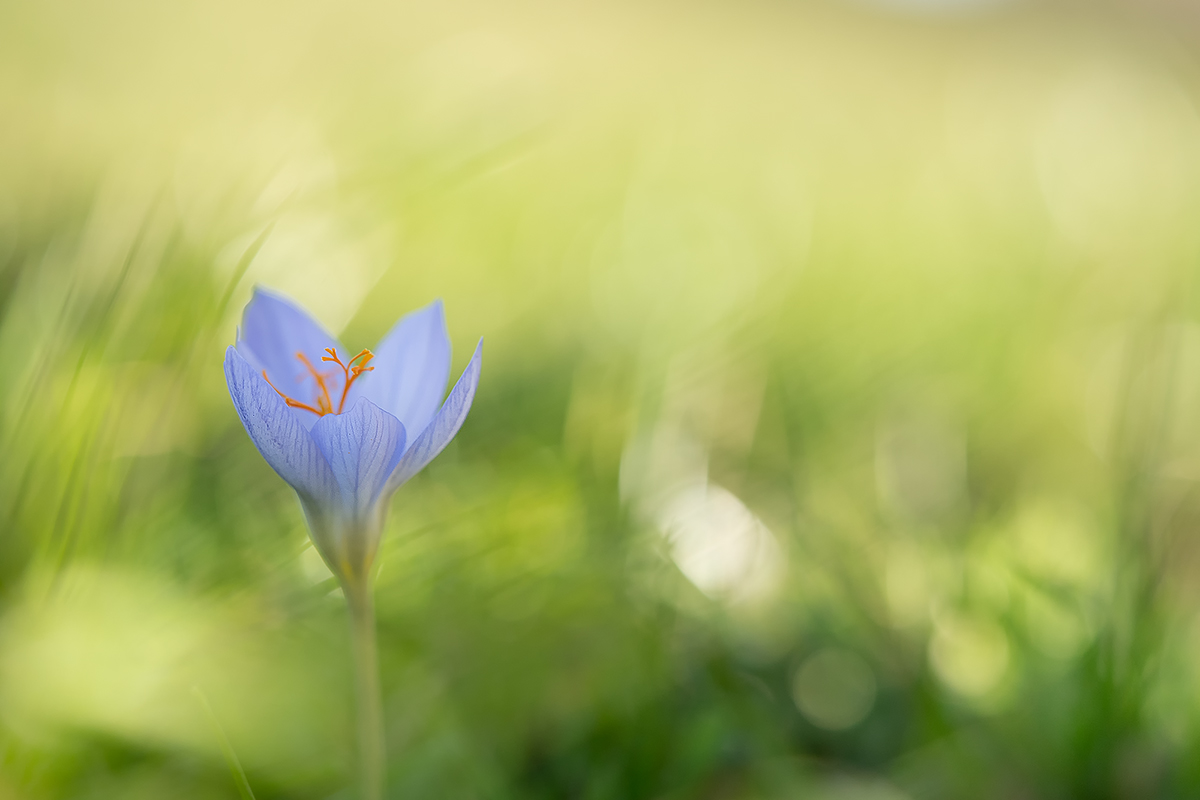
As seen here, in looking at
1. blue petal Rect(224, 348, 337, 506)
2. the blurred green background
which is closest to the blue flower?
blue petal Rect(224, 348, 337, 506)

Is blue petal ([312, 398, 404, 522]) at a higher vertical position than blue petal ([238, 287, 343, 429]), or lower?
lower

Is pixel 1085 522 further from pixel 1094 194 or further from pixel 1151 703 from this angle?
pixel 1094 194

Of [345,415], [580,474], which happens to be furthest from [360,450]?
[580,474]

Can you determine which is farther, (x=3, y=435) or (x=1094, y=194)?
(x=1094, y=194)

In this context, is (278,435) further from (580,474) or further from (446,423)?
(580,474)

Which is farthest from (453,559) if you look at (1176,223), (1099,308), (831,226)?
(1176,223)

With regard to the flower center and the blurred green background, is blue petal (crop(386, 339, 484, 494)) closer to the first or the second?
the flower center
